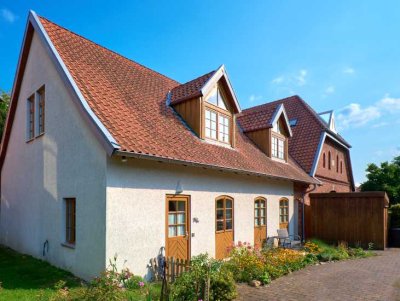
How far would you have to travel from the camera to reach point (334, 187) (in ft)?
74.6

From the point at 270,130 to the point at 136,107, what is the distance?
27.5 ft

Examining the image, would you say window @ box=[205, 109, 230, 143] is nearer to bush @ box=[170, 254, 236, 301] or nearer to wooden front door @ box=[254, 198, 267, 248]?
wooden front door @ box=[254, 198, 267, 248]

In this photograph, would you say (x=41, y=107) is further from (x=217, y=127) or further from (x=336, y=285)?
(x=336, y=285)

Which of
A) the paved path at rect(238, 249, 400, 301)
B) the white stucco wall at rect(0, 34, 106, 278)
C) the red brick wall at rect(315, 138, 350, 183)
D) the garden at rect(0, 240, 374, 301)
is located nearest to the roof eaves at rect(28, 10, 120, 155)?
the white stucco wall at rect(0, 34, 106, 278)

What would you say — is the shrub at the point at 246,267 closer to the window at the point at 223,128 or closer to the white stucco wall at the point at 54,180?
the white stucco wall at the point at 54,180

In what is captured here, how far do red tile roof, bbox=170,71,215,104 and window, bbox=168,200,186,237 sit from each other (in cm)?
429

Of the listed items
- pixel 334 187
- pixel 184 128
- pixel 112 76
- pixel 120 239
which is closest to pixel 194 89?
pixel 184 128

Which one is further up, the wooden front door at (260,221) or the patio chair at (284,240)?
the wooden front door at (260,221)

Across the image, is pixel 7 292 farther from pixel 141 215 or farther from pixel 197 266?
pixel 197 266

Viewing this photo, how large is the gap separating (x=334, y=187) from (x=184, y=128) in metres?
14.9

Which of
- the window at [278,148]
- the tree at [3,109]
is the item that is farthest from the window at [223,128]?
the tree at [3,109]

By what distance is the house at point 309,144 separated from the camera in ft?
58.5

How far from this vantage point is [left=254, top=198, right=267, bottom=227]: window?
14094 millimetres

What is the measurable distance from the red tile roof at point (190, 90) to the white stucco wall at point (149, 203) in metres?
3.13
